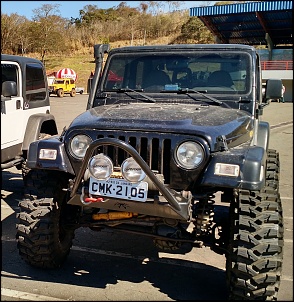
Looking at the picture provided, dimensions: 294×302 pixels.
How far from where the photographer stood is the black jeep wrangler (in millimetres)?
3104

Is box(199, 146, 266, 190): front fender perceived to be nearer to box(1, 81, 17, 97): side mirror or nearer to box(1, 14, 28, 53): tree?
box(1, 81, 17, 97): side mirror

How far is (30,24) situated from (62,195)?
3216 cm

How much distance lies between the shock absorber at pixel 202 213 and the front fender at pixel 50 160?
3.52ft

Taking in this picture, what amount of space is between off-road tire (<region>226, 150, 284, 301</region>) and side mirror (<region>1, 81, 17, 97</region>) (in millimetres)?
4008

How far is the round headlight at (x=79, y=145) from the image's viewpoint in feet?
11.1

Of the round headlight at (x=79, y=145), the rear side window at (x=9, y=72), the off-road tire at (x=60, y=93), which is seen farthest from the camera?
the off-road tire at (x=60, y=93)

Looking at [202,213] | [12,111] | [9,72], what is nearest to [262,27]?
[9,72]

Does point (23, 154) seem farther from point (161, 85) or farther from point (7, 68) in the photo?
point (161, 85)

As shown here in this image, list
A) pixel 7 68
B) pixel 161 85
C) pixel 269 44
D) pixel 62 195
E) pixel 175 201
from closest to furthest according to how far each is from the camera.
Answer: pixel 175 201 < pixel 62 195 < pixel 161 85 < pixel 7 68 < pixel 269 44

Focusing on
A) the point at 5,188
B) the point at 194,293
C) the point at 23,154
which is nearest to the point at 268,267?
the point at 194,293

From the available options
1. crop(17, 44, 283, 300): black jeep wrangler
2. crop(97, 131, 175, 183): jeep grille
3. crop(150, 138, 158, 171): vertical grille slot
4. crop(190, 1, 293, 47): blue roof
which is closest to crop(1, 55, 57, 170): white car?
crop(17, 44, 283, 300): black jeep wrangler

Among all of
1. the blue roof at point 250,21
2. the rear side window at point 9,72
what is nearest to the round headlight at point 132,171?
the rear side window at point 9,72

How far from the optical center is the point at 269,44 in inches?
1398

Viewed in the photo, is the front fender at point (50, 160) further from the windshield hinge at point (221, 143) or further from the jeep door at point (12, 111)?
the jeep door at point (12, 111)
